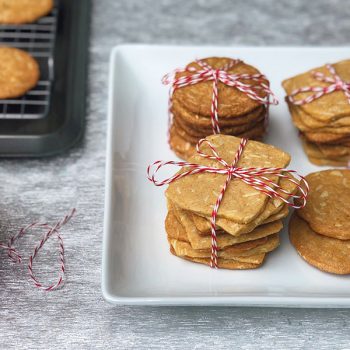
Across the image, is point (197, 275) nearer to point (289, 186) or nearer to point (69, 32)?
point (289, 186)

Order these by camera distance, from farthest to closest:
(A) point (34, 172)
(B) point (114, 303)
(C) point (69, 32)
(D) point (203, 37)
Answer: (D) point (203, 37) < (C) point (69, 32) < (A) point (34, 172) < (B) point (114, 303)

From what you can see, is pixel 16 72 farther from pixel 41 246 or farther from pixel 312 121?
pixel 312 121

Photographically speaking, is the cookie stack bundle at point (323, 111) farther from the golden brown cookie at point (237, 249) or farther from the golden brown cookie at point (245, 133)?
the golden brown cookie at point (237, 249)

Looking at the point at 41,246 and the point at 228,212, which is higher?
the point at 228,212

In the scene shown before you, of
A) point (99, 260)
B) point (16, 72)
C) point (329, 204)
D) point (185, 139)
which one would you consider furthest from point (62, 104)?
point (329, 204)

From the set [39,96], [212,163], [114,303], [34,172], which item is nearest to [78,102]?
[39,96]

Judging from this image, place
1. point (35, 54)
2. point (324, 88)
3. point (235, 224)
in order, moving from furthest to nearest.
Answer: point (35, 54) < point (324, 88) < point (235, 224)
